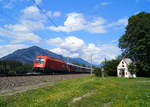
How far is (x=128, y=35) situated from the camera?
54.9m

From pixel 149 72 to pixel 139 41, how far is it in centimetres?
940

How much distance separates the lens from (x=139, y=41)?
164 feet

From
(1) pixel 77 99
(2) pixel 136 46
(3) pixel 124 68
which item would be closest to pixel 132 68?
(3) pixel 124 68

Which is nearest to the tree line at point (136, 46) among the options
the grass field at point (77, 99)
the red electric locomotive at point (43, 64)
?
the red electric locomotive at point (43, 64)

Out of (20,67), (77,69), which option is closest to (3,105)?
(77,69)

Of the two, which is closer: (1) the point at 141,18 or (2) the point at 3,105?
(2) the point at 3,105

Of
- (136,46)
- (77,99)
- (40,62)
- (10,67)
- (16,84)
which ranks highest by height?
(136,46)

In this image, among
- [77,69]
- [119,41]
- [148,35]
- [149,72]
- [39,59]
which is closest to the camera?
[39,59]

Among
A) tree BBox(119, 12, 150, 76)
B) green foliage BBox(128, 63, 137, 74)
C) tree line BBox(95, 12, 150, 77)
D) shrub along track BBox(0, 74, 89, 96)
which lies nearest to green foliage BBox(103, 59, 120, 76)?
tree line BBox(95, 12, 150, 77)

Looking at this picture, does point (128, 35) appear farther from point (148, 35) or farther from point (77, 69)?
point (77, 69)

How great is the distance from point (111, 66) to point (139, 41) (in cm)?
1103

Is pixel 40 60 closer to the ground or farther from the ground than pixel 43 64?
farther from the ground

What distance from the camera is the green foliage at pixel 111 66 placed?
55.7m

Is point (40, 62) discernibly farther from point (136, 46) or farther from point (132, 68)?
point (136, 46)
